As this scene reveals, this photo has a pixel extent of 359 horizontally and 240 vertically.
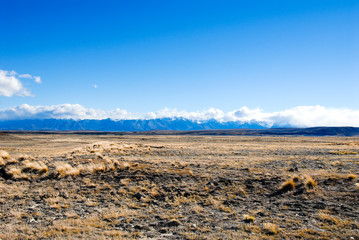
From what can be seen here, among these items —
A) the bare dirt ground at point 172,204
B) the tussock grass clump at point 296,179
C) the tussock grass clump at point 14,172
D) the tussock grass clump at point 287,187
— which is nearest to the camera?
the bare dirt ground at point 172,204

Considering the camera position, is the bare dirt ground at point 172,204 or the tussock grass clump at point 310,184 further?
the tussock grass clump at point 310,184

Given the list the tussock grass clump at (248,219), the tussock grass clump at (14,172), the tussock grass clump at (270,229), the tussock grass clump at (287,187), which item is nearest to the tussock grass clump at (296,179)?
the tussock grass clump at (287,187)

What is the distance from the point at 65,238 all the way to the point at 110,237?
1.47 metres

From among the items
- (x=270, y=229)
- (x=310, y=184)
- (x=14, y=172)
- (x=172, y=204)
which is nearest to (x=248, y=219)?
(x=270, y=229)

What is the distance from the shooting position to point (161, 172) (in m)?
15.5

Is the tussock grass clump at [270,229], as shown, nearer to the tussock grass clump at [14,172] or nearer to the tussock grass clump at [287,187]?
the tussock grass clump at [287,187]

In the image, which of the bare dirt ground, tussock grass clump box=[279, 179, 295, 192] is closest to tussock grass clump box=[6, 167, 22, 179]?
the bare dirt ground

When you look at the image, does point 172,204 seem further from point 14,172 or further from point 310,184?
point 14,172

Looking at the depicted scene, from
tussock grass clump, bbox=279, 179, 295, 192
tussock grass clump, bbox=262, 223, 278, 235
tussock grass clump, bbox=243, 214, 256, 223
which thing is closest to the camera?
tussock grass clump, bbox=262, 223, 278, 235

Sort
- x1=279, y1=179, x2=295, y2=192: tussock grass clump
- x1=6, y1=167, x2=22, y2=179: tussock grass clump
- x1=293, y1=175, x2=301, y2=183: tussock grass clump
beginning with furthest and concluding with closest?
x1=6, y1=167, x2=22, y2=179: tussock grass clump
x1=293, y1=175, x2=301, y2=183: tussock grass clump
x1=279, y1=179, x2=295, y2=192: tussock grass clump

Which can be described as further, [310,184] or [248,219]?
[310,184]

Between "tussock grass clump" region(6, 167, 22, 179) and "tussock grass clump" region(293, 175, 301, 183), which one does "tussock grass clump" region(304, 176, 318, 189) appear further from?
"tussock grass clump" region(6, 167, 22, 179)

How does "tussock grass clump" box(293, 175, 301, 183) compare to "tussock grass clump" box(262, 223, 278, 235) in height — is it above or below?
above

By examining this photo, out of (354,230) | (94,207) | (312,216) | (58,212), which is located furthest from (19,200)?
(354,230)
